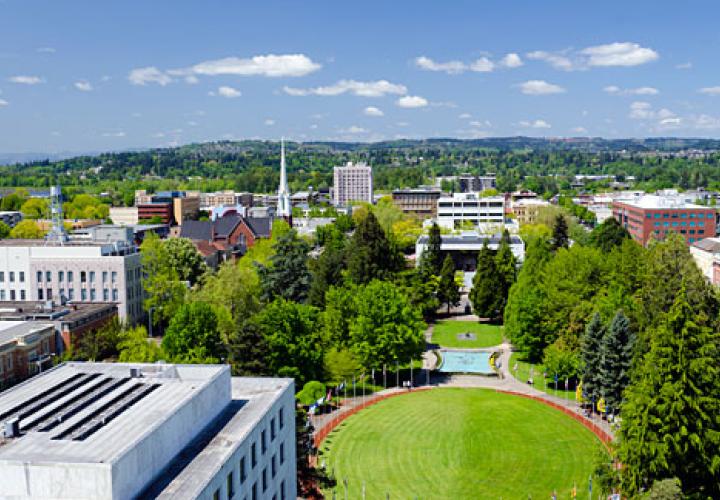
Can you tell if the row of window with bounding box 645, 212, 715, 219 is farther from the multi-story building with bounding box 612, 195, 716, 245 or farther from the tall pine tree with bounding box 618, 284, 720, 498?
the tall pine tree with bounding box 618, 284, 720, 498

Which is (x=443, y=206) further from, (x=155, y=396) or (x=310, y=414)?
(x=155, y=396)

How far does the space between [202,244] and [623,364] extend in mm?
74298

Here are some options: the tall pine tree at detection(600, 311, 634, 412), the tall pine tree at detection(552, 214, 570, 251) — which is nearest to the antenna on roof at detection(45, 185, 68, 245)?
the tall pine tree at detection(600, 311, 634, 412)

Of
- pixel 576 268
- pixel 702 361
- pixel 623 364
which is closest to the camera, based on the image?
pixel 702 361

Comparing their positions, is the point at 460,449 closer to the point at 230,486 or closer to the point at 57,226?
the point at 230,486

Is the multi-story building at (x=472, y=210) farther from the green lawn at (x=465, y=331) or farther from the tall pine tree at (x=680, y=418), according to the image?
the tall pine tree at (x=680, y=418)

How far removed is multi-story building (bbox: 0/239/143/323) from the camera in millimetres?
81375

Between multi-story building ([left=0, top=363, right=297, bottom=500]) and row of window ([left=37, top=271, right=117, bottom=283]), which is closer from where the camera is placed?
multi-story building ([left=0, top=363, right=297, bottom=500])

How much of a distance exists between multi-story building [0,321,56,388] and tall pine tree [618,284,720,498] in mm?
42576

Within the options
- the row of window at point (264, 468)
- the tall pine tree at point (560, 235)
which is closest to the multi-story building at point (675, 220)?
the tall pine tree at point (560, 235)

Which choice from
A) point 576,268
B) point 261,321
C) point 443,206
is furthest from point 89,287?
point 443,206

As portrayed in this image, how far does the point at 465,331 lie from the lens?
93.5 metres

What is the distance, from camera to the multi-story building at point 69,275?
81375 mm

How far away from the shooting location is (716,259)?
111812 millimetres
